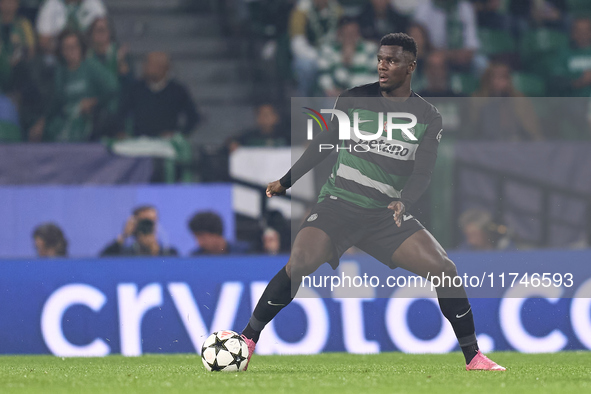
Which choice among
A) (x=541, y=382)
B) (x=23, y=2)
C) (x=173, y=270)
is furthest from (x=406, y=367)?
(x=23, y=2)

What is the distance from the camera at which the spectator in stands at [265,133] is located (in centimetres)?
964

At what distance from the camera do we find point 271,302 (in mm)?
5742

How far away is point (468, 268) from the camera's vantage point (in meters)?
7.81

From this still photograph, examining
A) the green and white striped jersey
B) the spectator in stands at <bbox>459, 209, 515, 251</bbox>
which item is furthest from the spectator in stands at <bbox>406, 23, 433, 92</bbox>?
the green and white striped jersey

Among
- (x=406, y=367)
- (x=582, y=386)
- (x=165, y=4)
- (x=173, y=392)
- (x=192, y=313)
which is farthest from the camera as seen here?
(x=165, y=4)

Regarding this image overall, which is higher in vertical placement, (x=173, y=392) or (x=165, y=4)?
(x=165, y=4)

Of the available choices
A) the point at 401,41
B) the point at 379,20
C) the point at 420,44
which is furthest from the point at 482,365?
the point at 379,20

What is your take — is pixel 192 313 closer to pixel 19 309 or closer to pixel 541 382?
pixel 19 309

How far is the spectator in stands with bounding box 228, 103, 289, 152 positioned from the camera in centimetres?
964

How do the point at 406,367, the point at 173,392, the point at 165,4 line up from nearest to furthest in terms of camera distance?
1. the point at 173,392
2. the point at 406,367
3. the point at 165,4

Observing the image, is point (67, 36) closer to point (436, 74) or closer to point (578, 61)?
point (436, 74)

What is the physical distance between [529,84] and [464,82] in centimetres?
71

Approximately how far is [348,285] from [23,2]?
5.89 meters

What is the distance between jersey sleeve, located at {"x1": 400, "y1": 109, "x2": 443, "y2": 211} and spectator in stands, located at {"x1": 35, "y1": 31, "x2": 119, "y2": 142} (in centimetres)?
490
